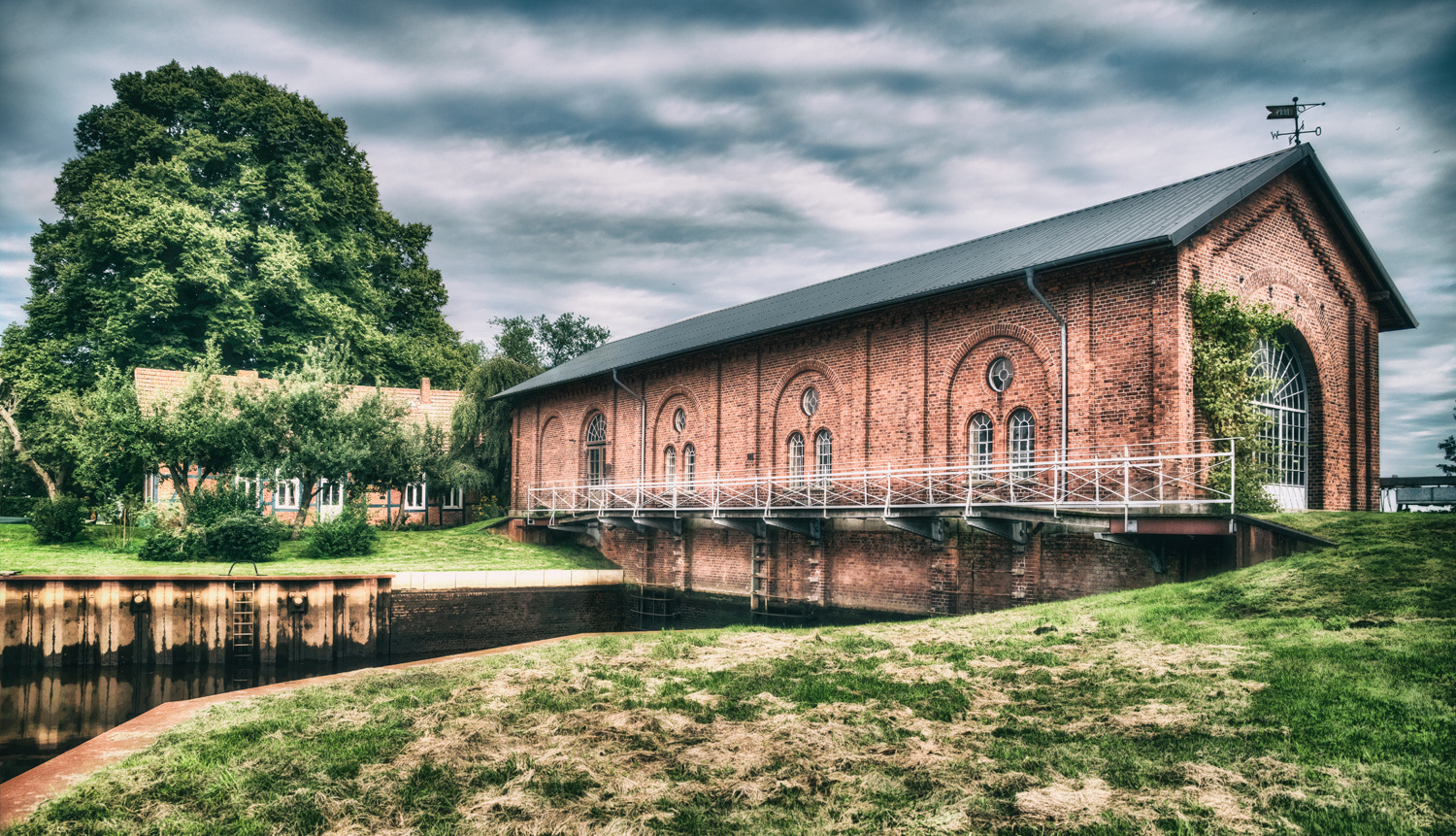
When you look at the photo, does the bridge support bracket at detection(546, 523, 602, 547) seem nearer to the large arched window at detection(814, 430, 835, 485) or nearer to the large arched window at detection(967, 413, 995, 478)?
the large arched window at detection(814, 430, 835, 485)

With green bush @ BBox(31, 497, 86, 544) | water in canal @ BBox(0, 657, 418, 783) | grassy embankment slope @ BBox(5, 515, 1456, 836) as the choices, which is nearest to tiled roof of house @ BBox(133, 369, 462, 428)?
green bush @ BBox(31, 497, 86, 544)

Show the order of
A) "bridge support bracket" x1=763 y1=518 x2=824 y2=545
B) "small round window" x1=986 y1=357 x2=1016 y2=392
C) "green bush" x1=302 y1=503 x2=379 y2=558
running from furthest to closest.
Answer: "green bush" x1=302 y1=503 x2=379 y2=558 → "bridge support bracket" x1=763 y1=518 x2=824 y2=545 → "small round window" x1=986 y1=357 x2=1016 y2=392

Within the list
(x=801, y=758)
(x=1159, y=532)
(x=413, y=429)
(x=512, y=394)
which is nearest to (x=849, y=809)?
(x=801, y=758)

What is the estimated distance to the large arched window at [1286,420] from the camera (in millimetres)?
16531

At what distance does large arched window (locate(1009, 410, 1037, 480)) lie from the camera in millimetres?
16141

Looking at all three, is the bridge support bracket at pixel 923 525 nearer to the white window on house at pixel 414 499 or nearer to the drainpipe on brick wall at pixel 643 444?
the drainpipe on brick wall at pixel 643 444

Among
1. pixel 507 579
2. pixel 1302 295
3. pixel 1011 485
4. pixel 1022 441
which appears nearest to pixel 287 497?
pixel 507 579

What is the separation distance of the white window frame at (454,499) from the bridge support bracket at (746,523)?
16.0m

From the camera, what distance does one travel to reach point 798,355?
69.8 ft

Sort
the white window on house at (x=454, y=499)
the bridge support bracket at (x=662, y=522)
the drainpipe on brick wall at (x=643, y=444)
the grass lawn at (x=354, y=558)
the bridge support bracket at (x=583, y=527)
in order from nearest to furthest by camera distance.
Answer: the grass lawn at (x=354, y=558) < the bridge support bracket at (x=662, y=522) < the drainpipe on brick wall at (x=643, y=444) < the bridge support bracket at (x=583, y=527) < the white window on house at (x=454, y=499)

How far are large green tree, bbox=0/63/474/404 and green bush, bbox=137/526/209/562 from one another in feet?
33.0

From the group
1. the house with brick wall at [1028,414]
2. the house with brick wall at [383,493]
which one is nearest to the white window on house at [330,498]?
the house with brick wall at [383,493]

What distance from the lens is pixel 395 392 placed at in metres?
33.1

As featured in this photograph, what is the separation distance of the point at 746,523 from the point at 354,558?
979cm
